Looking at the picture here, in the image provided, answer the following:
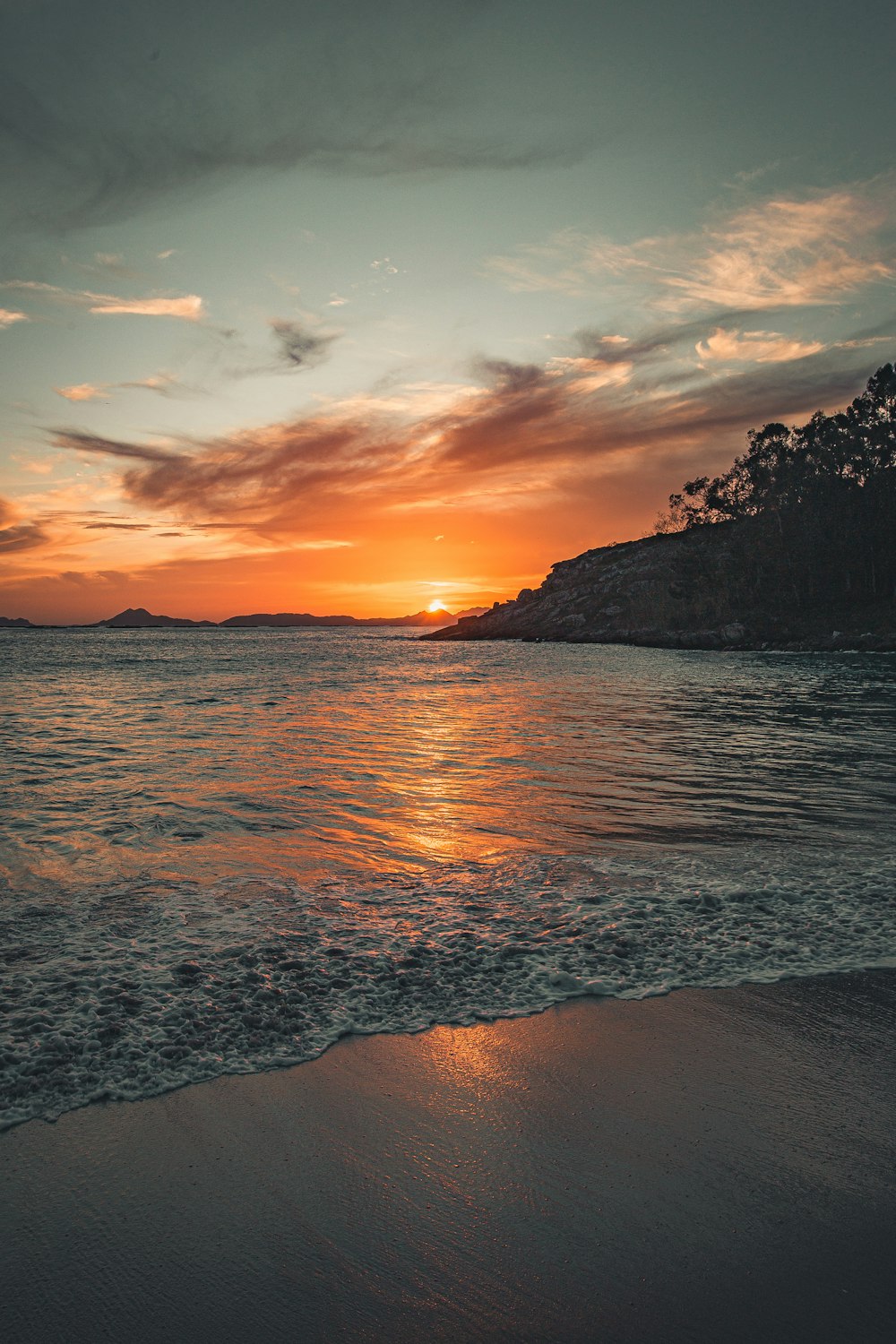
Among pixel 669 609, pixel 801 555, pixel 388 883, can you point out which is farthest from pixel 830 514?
pixel 388 883

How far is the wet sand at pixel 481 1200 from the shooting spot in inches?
109

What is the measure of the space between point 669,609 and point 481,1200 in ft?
421

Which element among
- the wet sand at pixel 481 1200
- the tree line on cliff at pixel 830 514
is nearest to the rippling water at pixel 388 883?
the wet sand at pixel 481 1200

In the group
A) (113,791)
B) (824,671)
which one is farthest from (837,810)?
(824,671)

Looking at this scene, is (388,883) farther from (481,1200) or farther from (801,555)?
(801,555)

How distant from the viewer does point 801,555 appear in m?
96.5

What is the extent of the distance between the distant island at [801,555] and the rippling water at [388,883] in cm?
6317

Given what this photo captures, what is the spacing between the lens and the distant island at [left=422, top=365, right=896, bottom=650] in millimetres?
87750

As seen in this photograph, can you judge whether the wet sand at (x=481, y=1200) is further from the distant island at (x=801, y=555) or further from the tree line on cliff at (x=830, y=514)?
the tree line on cliff at (x=830, y=514)

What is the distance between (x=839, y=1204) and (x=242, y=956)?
4.44 meters

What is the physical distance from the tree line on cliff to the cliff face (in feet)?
9.66

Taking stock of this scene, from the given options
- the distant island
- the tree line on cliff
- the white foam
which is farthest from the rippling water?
the tree line on cliff

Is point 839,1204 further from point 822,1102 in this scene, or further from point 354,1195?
point 354,1195

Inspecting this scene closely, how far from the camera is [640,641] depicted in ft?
351
